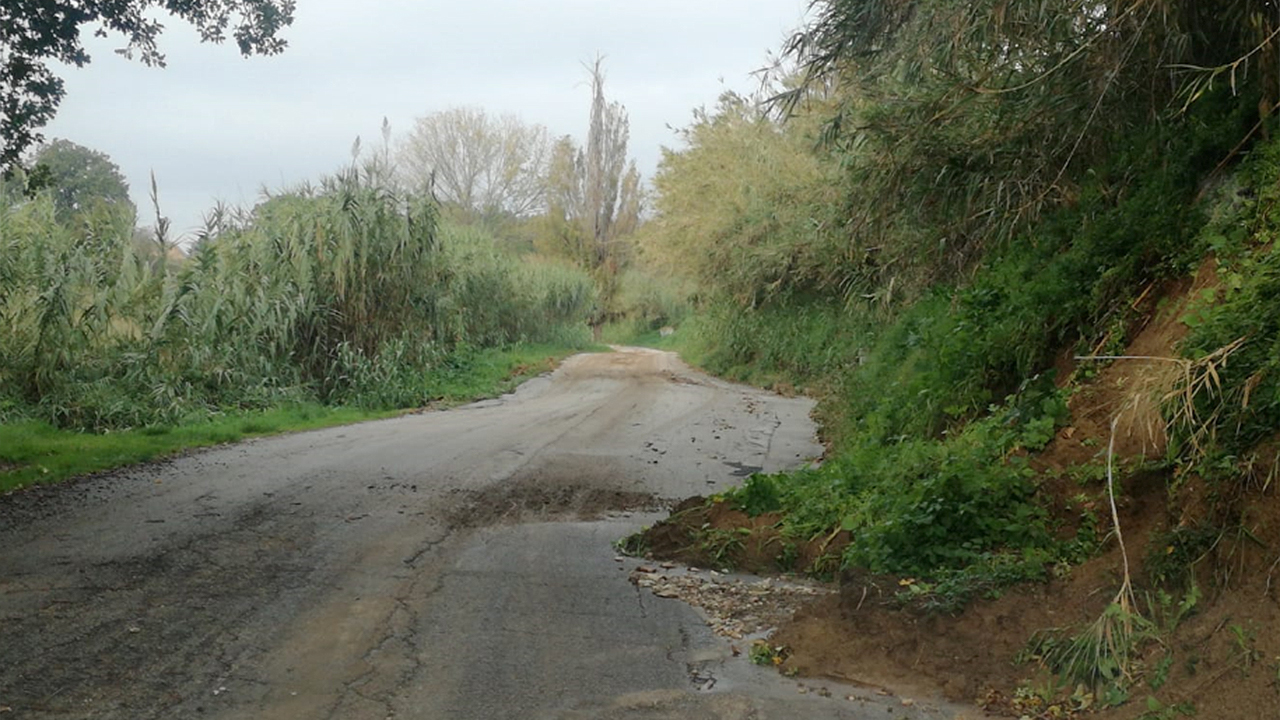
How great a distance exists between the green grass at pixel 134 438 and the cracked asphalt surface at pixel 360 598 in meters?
0.58

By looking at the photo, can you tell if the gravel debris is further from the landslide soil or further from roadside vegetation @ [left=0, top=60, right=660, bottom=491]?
roadside vegetation @ [left=0, top=60, right=660, bottom=491]

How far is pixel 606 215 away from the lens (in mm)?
61250

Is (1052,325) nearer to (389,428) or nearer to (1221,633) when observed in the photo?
(1221,633)

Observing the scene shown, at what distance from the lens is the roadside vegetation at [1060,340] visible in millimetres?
5008

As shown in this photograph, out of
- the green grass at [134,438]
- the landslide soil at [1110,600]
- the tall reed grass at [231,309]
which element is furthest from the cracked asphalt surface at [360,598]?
the tall reed grass at [231,309]

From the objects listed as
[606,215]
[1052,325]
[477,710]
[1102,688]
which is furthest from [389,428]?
[606,215]

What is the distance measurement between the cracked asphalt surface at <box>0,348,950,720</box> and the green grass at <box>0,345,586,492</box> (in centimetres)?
58

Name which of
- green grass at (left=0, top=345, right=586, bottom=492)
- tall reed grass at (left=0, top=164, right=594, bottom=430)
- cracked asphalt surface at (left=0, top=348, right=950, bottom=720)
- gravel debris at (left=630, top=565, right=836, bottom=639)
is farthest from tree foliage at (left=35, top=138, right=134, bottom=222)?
gravel debris at (left=630, top=565, right=836, bottom=639)

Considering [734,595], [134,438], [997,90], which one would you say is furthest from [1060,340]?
[134,438]

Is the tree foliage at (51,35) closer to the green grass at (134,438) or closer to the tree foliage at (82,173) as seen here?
the green grass at (134,438)

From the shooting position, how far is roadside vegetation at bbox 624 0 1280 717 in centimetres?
501

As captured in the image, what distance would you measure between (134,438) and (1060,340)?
11.1 metres

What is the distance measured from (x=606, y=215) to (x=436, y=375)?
3951 cm

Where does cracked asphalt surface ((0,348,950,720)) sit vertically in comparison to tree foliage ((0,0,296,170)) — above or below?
below
